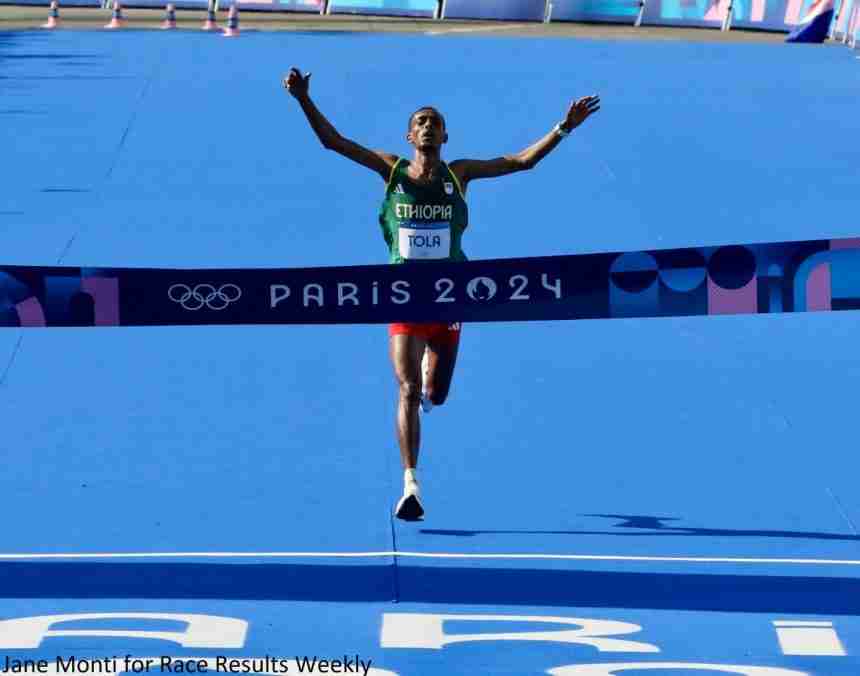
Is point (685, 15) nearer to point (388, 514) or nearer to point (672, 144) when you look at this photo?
point (672, 144)

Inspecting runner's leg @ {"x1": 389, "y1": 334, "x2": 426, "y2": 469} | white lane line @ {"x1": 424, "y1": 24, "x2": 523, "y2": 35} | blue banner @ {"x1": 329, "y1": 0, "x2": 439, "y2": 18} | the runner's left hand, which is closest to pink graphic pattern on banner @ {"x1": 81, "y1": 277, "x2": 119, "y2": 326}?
runner's leg @ {"x1": 389, "y1": 334, "x2": 426, "y2": 469}

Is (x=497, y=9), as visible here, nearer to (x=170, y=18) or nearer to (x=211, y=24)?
(x=211, y=24)

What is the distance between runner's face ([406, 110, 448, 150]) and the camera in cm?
977

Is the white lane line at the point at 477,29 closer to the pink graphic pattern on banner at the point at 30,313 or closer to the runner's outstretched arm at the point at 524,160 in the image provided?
the runner's outstretched arm at the point at 524,160

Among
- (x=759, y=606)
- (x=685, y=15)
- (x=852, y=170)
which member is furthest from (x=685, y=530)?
(x=685, y=15)

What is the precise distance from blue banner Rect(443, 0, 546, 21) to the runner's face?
28555 mm

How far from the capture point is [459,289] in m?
9.48

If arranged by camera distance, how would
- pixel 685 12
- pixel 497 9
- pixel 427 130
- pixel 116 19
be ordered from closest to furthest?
pixel 427 130 → pixel 116 19 → pixel 685 12 → pixel 497 9

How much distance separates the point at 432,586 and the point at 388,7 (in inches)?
1213

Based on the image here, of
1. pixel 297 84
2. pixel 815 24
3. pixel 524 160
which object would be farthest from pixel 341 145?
pixel 815 24

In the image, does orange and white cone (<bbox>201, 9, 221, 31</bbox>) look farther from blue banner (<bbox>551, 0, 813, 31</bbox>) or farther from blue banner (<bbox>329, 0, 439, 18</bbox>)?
blue banner (<bbox>551, 0, 813, 31</bbox>)

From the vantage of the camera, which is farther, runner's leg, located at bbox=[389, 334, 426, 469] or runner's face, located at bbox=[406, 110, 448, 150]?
runner's face, located at bbox=[406, 110, 448, 150]

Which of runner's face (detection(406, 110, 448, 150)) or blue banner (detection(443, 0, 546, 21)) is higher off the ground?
blue banner (detection(443, 0, 546, 21))

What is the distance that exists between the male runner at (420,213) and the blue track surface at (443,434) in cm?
65
